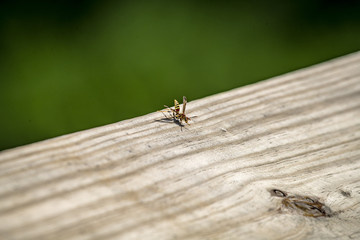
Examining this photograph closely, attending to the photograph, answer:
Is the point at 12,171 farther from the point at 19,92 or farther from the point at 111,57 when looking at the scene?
the point at 111,57

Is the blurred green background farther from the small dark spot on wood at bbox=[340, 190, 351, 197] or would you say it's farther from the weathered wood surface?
the small dark spot on wood at bbox=[340, 190, 351, 197]

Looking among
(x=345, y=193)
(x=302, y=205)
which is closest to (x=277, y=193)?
(x=302, y=205)

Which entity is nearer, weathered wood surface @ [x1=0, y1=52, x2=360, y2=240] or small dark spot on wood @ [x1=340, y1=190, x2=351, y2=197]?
weathered wood surface @ [x1=0, y1=52, x2=360, y2=240]

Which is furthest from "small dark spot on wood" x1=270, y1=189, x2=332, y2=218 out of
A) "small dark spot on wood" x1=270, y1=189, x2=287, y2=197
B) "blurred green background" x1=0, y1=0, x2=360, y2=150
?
"blurred green background" x1=0, y1=0, x2=360, y2=150

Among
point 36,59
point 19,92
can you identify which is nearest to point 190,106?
point 19,92

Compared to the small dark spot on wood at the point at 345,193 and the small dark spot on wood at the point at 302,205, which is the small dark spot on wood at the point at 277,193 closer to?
the small dark spot on wood at the point at 302,205
